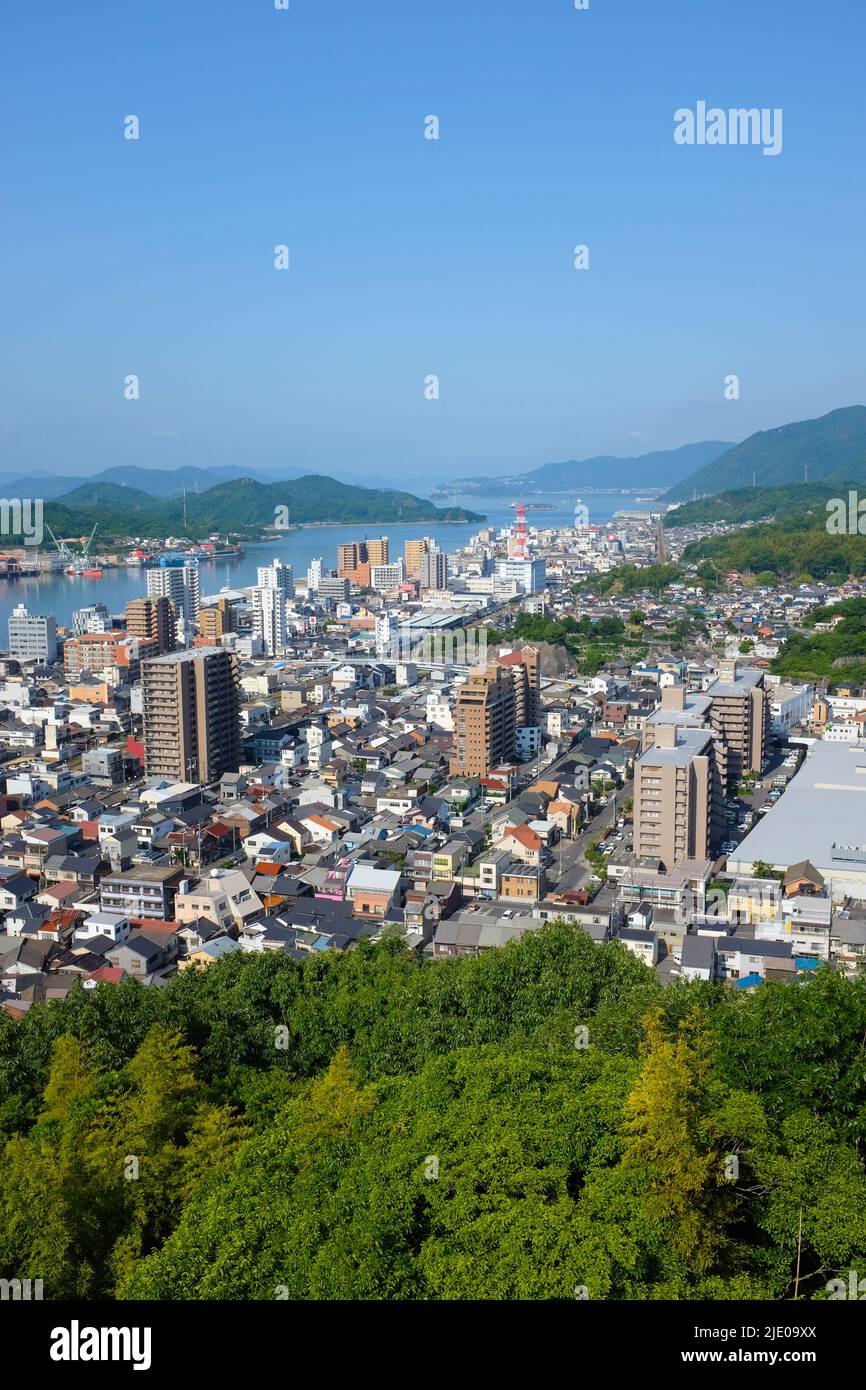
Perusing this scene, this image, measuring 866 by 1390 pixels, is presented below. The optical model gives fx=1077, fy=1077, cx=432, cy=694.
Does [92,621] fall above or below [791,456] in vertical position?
below

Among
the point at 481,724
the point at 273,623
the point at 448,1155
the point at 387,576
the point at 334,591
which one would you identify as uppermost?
the point at 387,576

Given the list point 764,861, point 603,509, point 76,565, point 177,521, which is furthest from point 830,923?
point 603,509

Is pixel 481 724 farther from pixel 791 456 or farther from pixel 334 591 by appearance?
pixel 791 456

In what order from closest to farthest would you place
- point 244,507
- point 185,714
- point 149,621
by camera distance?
point 185,714 → point 149,621 → point 244,507

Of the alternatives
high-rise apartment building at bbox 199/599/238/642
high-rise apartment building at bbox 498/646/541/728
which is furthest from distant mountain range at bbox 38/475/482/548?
high-rise apartment building at bbox 498/646/541/728

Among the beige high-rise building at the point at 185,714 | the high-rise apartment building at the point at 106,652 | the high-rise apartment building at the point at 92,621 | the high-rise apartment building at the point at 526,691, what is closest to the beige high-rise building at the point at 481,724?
the high-rise apartment building at the point at 526,691

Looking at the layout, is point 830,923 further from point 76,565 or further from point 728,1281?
point 76,565

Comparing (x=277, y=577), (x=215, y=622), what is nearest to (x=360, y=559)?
(x=277, y=577)
